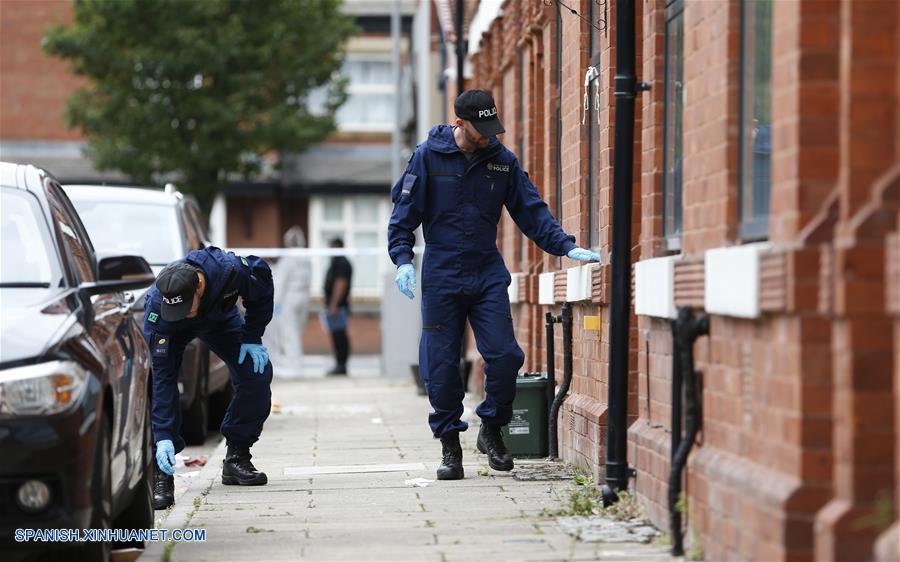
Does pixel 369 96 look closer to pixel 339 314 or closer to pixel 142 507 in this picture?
pixel 339 314

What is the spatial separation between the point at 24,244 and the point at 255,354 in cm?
290

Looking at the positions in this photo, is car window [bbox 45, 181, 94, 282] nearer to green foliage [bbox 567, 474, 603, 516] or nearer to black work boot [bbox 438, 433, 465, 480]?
green foliage [bbox 567, 474, 603, 516]

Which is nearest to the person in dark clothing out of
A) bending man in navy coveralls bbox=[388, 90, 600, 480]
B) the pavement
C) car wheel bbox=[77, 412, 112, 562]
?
the pavement

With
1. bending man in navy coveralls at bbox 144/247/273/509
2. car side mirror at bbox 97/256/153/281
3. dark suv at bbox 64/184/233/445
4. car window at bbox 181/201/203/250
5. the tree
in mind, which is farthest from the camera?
the tree

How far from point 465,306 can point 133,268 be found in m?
2.87

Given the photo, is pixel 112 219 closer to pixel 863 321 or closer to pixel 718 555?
pixel 718 555

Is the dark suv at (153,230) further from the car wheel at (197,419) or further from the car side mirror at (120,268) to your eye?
the car side mirror at (120,268)

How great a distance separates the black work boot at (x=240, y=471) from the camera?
395 inches

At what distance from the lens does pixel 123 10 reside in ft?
109

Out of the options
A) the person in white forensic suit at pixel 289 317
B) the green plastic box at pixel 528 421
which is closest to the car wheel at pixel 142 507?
the green plastic box at pixel 528 421

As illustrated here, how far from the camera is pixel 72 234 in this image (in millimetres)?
7543

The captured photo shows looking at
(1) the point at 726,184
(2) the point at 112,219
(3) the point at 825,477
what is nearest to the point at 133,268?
(1) the point at 726,184

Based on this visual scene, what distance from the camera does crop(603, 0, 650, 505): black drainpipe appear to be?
8.28 m

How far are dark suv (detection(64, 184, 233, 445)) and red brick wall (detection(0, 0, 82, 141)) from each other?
1172 inches
